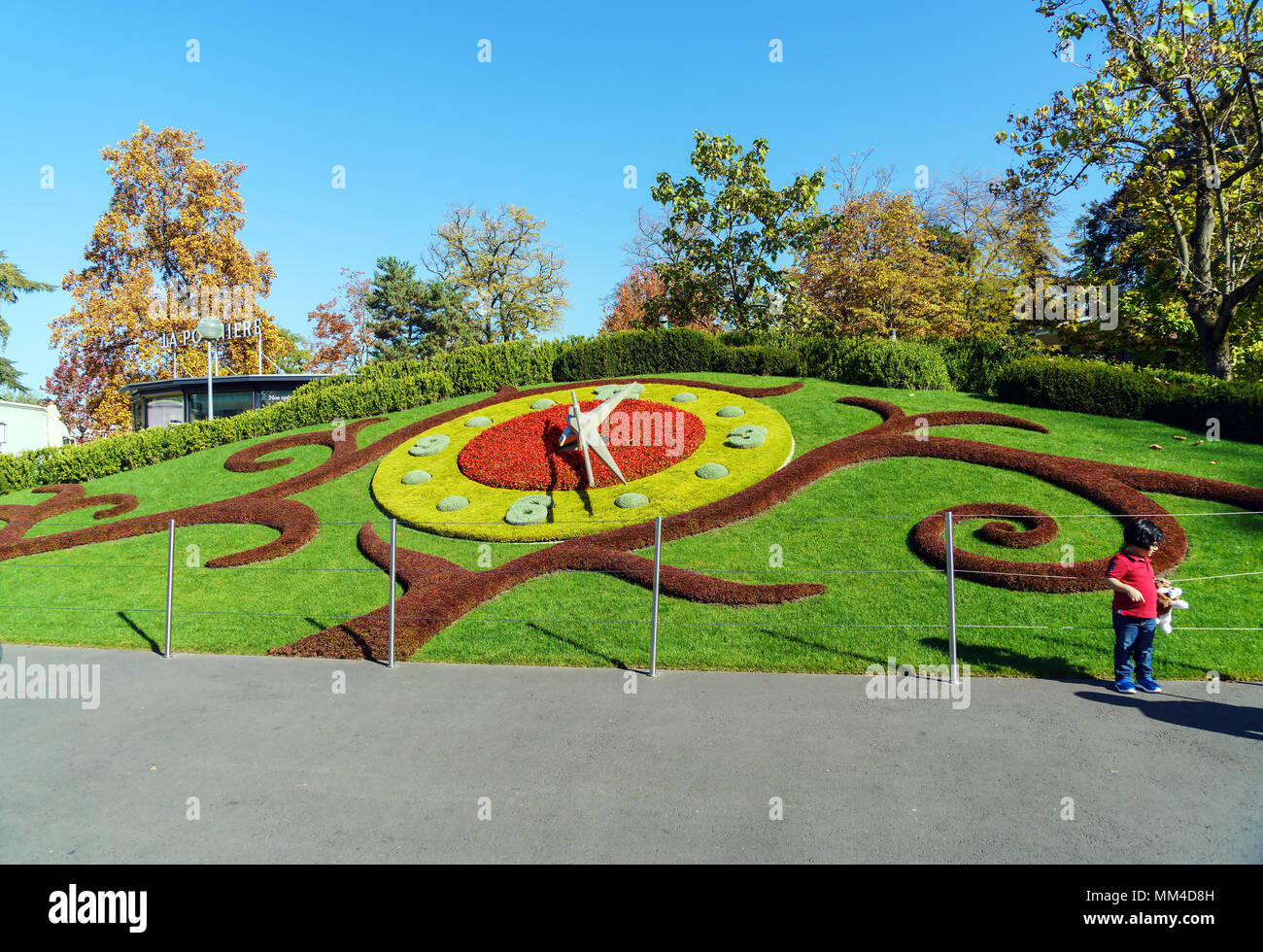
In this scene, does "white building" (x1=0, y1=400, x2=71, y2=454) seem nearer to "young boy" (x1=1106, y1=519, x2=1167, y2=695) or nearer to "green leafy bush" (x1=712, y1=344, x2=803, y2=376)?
"green leafy bush" (x1=712, y1=344, x2=803, y2=376)

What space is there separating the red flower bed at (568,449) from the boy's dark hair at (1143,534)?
30.3 ft

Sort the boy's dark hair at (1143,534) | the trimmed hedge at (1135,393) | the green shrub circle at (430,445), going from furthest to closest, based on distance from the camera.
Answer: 1. the green shrub circle at (430,445)
2. the trimmed hedge at (1135,393)
3. the boy's dark hair at (1143,534)

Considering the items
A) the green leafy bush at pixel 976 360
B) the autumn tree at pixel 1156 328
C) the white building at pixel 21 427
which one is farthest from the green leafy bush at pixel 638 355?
Answer: the white building at pixel 21 427

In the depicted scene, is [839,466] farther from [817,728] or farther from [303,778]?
[303,778]

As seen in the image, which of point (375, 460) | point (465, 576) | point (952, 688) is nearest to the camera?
point (952, 688)

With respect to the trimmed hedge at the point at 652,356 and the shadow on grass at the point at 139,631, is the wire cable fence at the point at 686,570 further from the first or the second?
the trimmed hedge at the point at 652,356

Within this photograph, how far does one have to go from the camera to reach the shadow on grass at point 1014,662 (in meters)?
7.67


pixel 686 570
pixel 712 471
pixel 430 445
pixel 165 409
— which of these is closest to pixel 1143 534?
pixel 686 570

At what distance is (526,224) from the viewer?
49.3 m

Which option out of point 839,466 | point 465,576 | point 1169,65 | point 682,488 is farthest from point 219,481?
point 1169,65

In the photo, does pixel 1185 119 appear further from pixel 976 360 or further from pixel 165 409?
pixel 165 409

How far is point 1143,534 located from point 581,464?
35.1ft

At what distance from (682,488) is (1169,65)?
15.4 m

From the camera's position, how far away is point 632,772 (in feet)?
18.1
